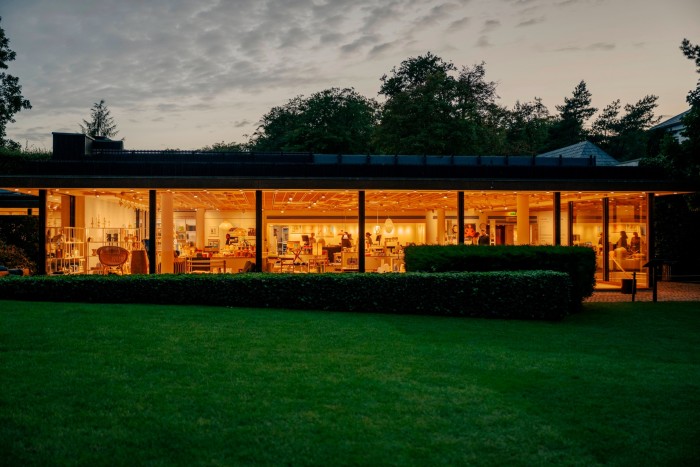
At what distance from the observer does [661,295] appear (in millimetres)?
15852

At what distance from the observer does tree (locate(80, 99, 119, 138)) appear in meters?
63.6

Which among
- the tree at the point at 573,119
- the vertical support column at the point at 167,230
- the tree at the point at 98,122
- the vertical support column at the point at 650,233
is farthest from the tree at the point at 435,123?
the tree at the point at 98,122

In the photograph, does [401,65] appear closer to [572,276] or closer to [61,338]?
[572,276]

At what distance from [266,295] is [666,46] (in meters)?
18.1

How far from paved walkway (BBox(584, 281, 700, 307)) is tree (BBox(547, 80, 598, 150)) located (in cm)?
3631

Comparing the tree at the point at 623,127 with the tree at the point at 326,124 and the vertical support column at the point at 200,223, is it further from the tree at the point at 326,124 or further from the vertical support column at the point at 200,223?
the vertical support column at the point at 200,223

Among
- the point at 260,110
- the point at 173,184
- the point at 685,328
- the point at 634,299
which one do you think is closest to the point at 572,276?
the point at 685,328

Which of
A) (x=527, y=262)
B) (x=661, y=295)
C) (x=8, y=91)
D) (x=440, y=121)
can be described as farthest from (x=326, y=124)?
(x=527, y=262)

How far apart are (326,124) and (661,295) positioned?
3592cm

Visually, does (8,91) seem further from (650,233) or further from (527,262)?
(650,233)

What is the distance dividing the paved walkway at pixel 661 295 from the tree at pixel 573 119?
36.3 meters

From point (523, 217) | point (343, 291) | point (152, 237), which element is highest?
point (523, 217)

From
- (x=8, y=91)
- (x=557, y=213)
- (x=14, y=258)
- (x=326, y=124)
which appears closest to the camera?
(x=557, y=213)

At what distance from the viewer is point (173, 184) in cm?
1571
